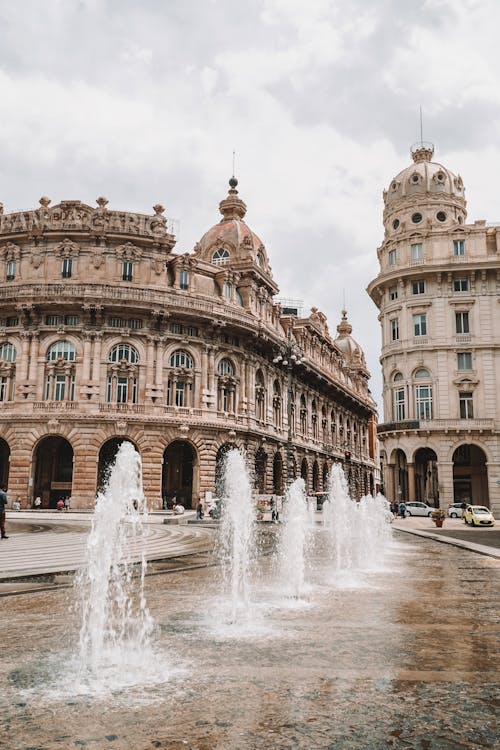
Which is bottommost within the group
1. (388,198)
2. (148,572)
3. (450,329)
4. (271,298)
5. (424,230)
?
(148,572)

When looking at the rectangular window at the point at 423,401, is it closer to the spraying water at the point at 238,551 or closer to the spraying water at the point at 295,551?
the spraying water at the point at 238,551

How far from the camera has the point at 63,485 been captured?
38406mm

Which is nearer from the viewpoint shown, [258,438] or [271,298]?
[258,438]

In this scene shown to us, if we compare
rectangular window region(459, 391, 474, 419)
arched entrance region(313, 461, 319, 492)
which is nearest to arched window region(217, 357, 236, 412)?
rectangular window region(459, 391, 474, 419)

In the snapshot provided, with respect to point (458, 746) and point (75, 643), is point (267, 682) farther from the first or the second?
point (75, 643)

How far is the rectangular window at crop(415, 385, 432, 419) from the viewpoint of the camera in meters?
44.9

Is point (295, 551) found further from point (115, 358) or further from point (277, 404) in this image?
point (277, 404)

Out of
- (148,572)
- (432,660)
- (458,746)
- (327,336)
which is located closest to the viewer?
(458,746)

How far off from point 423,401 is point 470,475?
21.9 feet

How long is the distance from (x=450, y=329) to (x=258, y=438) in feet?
51.8

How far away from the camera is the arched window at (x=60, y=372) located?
38469mm

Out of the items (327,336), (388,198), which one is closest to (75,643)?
(388,198)

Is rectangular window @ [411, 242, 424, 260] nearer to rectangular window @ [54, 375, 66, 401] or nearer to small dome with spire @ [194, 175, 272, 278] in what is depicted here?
small dome with spire @ [194, 175, 272, 278]

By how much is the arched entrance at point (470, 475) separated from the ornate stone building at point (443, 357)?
0.07 m
